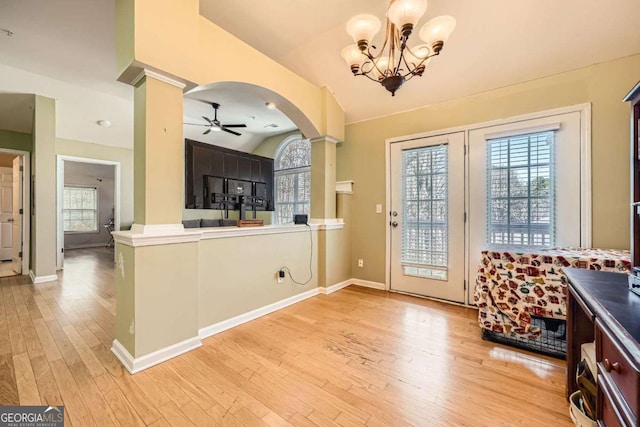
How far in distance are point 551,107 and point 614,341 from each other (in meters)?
2.63

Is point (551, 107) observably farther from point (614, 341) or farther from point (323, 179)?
point (614, 341)

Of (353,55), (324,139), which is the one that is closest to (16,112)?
(324,139)

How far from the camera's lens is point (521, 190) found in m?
2.68

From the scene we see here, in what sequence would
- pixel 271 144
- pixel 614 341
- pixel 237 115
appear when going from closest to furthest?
1. pixel 614 341
2. pixel 237 115
3. pixel 271 144

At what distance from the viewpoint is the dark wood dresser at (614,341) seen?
0.71 metres

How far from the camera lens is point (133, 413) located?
141cm

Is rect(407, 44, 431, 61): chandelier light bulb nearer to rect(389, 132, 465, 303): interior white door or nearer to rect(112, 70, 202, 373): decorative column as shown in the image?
rect(389, 132, 465, 303): interior white door

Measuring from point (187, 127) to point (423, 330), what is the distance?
580 cm

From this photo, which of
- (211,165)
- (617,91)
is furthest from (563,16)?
(211,165)

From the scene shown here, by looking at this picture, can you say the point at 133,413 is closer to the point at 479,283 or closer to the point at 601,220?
the point at 479,283

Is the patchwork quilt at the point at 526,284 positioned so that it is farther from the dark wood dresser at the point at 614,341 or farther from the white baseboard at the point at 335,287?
the white baseboard at the point at 335,287

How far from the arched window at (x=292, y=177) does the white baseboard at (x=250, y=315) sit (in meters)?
2.70

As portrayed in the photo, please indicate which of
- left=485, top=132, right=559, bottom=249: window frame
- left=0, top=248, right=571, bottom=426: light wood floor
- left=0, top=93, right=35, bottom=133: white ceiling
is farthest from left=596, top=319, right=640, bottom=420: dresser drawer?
left=0, top=93, right=35, bottom=133: white ceiling

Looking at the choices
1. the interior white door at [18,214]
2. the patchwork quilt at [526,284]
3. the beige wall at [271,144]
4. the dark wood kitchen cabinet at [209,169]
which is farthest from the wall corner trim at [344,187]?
the interior white door at [18,214]
